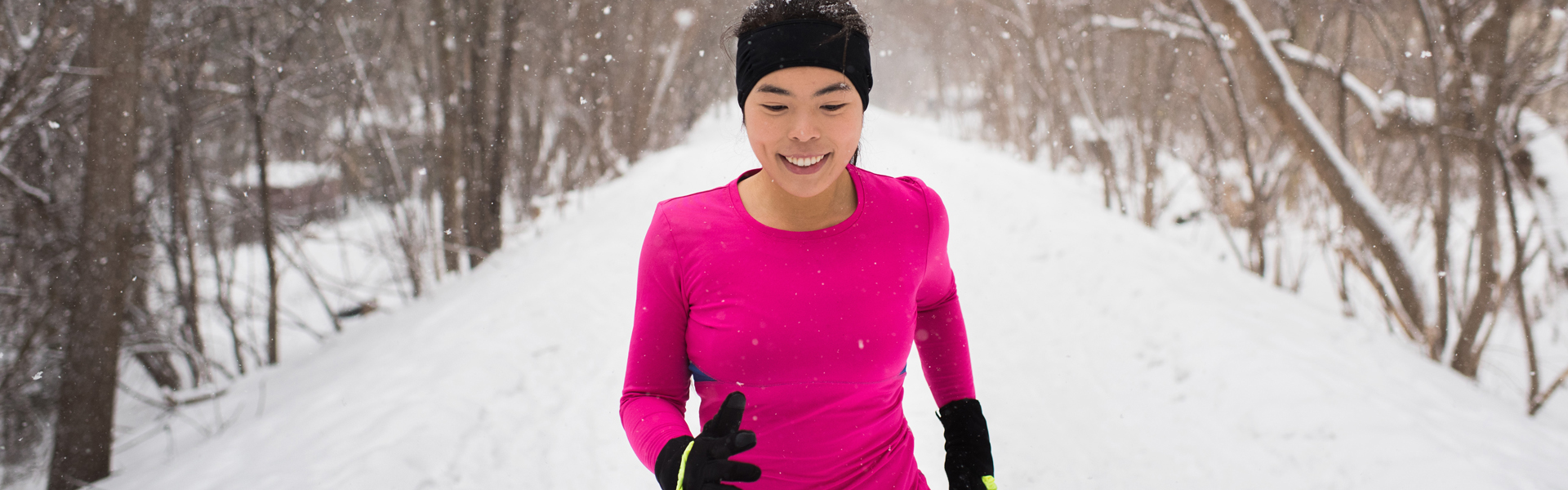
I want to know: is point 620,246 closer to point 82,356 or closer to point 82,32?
point 82,356

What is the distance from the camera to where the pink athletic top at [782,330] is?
1138 millimetres

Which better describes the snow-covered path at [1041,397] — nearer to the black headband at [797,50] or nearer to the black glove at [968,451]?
the black headband at [797,50]

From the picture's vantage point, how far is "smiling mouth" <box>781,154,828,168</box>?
115cm

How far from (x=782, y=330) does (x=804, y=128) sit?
35cm

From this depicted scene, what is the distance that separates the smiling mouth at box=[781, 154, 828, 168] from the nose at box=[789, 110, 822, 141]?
0.03m

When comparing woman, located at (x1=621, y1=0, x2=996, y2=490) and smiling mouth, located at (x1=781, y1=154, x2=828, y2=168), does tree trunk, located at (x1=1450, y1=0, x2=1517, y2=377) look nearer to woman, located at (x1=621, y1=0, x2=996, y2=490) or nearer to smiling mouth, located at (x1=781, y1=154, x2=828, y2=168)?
woman, located at (x1=621, y1=0, x2=996, y2=490)

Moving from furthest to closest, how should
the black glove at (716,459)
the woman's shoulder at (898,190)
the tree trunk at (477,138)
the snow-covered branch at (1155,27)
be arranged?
1. the tree trunk at (477,138)
2. the snow-covered branch at (1155,27)
3. the woman's shoulder at (898,190)
4. the black glove at (716,459)

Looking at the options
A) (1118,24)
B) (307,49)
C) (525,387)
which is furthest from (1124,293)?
(307,49)

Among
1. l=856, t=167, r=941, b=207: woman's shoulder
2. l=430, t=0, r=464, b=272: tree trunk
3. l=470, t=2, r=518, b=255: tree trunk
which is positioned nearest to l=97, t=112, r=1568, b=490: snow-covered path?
l=856, t=167, r=941, b=207: woman's shoulder

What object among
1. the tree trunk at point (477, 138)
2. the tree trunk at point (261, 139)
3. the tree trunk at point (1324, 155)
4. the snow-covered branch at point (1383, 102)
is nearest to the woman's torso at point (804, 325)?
the tree trunk at point (1324, 155)

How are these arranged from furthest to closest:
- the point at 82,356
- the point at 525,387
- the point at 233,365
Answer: the point at 233,365 < the point at 82,356 < the point at 525,387

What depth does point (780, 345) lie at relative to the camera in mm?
1138

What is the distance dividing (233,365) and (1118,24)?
1147 centimetres

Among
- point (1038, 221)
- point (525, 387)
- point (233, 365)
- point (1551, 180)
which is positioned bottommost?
point (233, 365)
